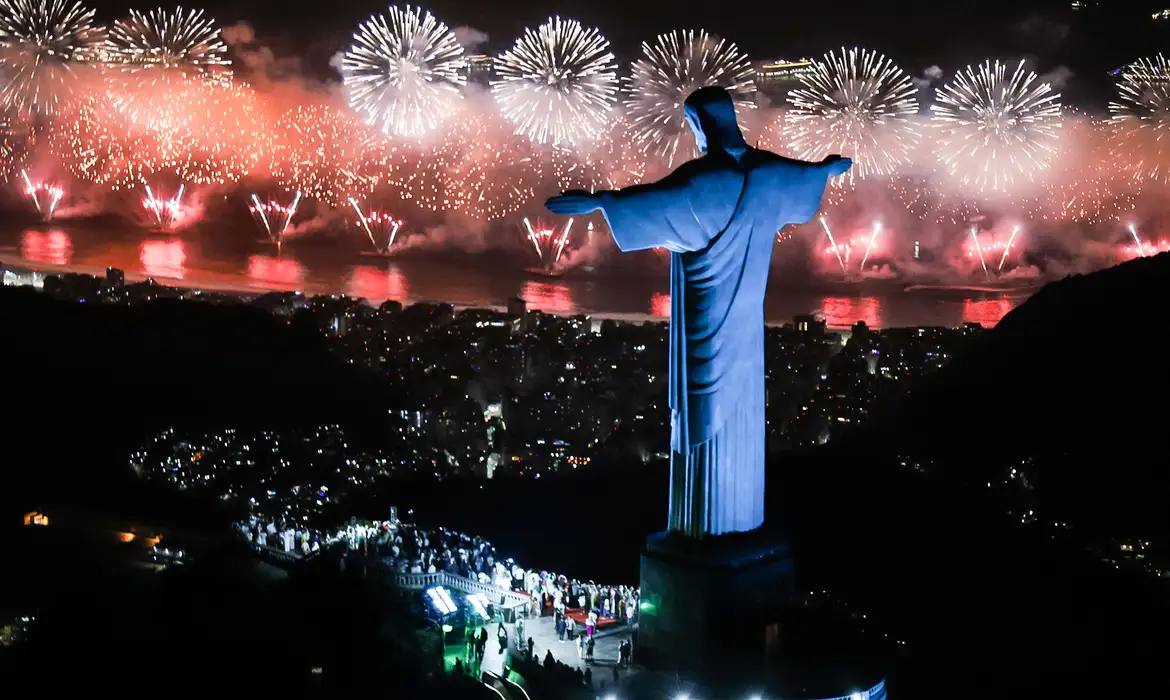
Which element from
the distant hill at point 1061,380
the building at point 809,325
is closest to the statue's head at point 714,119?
the distant hill at point 1061,380

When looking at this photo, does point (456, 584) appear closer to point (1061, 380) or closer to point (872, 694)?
point (872, 694)

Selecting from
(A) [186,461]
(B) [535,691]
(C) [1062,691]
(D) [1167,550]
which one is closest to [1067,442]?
(D) [1167,550]

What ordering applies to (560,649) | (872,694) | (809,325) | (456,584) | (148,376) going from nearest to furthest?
(872,694), (560,649), (456,584), (148,376), (809,325)

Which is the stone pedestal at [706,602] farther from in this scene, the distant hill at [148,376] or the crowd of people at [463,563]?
the distant hill at [148,376]

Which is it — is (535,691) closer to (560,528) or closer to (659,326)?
(560,528)

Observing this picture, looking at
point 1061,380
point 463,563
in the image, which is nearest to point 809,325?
point 1061,380

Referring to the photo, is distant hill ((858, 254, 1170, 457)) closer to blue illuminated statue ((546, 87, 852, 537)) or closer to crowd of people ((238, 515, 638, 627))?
crowd of people ((238, 515, 638, 627))
